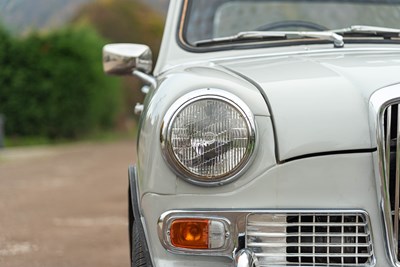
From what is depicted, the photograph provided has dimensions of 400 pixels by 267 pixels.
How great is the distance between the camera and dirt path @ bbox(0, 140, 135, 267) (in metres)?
5.54

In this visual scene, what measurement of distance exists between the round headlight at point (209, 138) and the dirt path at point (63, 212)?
2.79m

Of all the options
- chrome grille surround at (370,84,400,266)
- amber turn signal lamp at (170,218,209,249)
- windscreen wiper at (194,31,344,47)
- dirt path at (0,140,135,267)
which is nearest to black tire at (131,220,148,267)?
amber turn signal lamp at (170,218,209,249)

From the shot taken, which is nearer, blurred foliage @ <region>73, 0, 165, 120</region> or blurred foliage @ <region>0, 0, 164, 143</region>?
blurred foliage @ <region>0, 0, 164, 143</region>

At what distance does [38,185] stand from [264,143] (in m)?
7.65

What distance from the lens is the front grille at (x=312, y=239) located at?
8.05 ft

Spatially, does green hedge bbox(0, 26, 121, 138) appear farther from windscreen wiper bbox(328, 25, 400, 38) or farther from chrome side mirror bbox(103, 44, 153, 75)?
windscreen wiper bbox(328, 25, 400, 38)

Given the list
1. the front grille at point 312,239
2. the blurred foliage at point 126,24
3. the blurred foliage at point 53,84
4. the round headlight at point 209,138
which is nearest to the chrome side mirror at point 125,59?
the round headlight at point 209,138

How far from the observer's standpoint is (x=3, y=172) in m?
11.4

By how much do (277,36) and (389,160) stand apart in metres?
1.11

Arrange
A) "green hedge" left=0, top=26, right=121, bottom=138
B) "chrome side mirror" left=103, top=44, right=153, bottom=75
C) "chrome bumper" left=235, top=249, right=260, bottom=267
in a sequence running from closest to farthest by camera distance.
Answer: "chrome bumper" left=235, top=249, right=260, bottom=267, "chrome side mirror" left=103, top=44, right=153, bottom=75, "green hedge" left=0, top=26, right=121, bottom=138

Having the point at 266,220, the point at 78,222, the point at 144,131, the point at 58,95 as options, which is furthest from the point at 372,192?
the point at 58,95

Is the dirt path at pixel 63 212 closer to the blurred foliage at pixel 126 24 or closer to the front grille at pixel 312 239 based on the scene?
the front grille at pixel 312 239

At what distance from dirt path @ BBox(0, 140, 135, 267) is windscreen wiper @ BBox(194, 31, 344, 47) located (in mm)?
2112

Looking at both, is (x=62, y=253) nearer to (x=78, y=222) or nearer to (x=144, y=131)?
(x=78, y=222)
